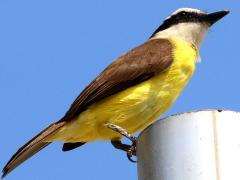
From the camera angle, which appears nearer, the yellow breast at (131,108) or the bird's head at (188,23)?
the yellow breast at (131,108)

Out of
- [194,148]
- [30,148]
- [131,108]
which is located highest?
[131,108]

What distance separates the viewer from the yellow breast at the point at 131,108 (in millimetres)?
6375

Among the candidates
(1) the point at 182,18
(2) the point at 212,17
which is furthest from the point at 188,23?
(2) the point at 212,17

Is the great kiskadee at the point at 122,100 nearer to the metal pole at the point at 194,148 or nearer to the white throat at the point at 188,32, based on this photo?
the white throat at the point at 188,32

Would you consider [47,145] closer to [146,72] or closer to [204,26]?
[146,72]

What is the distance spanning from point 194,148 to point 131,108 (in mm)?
2640

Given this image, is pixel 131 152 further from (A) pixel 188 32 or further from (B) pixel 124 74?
(A) pixel 188 32

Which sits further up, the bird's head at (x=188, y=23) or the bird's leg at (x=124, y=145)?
the bird's head at (x=188, y=23)

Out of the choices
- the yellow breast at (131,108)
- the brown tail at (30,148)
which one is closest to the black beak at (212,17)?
the yellow breast at (131,108)

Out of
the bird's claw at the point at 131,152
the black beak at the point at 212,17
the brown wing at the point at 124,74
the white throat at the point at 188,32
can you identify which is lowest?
the bird's claw at the point at 131,152

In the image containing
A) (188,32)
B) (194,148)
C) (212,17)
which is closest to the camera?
(194,148)

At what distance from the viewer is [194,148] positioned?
12.3 ft

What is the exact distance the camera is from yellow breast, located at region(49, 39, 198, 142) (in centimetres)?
638

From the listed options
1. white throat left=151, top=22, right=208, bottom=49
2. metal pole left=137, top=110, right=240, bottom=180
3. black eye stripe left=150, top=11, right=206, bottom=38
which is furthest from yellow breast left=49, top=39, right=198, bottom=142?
metal pole left=137, top=110, right=240, bottom=180
